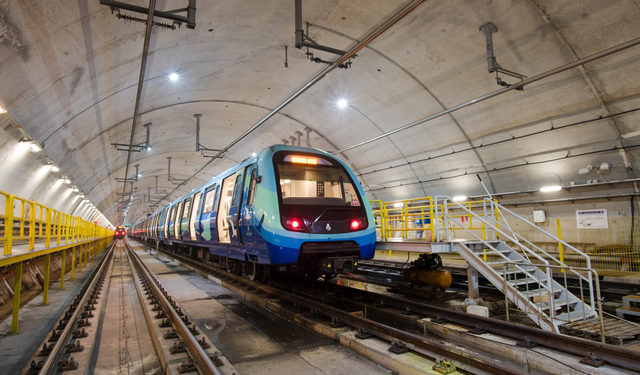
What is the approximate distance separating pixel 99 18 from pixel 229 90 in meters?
6.74

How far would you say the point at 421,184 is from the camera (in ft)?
54.6

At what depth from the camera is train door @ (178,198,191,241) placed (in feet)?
40.6

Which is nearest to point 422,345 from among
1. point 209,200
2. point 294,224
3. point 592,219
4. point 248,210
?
point 294,224

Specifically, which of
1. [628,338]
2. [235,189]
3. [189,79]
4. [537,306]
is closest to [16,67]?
[235,189]

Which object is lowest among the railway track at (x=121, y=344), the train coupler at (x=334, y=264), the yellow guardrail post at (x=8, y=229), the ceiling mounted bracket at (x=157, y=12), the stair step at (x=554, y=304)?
the railway track at (x=121, y=344)

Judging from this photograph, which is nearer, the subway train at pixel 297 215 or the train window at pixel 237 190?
the subway train at pixel 297 215

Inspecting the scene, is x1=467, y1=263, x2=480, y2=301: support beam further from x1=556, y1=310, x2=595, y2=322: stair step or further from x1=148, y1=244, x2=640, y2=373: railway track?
x1=556, y1=310, x2=595, y2=322: stair step

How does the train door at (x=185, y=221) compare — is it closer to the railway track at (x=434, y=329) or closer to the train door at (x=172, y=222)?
the train door at (x=172, y=222)

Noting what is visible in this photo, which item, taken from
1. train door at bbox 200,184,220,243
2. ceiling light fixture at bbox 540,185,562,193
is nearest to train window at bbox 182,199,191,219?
train door at bbox 200,184,220,243

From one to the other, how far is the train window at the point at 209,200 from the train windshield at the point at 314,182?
11.3 ft

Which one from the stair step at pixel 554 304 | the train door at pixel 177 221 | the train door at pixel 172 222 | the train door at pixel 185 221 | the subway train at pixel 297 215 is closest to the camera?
the stair step at pixel 554 304

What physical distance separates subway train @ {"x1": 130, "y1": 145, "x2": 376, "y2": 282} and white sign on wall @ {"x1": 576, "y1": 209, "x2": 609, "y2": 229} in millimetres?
9485

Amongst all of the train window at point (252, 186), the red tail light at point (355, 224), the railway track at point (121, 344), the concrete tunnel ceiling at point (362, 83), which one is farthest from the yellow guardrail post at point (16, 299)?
the red tail light at point (355, 224)

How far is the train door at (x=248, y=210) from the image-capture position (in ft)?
21.4
